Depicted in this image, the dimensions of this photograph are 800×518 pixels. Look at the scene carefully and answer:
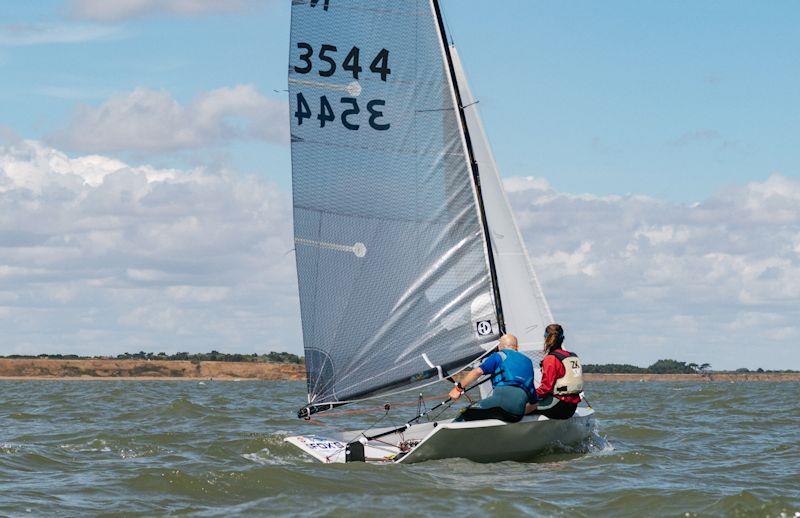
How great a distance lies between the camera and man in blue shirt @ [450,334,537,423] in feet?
50.7

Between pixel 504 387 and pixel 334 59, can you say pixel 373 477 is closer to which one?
pixel 504 387

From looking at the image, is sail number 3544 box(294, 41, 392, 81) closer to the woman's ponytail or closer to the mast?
the mast

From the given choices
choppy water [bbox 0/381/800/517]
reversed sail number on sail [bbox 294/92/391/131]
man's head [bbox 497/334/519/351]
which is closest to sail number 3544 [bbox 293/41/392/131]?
reversed sail number on sail [bbox 294/92/391/131]

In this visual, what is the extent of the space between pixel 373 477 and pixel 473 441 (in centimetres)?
170

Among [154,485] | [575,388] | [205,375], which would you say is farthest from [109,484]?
[205,375]

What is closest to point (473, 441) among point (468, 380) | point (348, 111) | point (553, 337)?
point (468, 380)

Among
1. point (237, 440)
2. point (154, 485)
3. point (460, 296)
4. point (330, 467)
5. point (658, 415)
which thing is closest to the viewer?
point (154, 485)

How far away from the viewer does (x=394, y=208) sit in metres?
17.3

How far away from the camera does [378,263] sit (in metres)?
17.4

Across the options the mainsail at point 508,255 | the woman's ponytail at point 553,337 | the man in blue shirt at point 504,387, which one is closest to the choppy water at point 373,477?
the man in blue shirt at point 504,387

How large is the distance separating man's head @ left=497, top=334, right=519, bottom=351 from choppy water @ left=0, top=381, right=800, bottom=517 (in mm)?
1579

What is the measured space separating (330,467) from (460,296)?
344cm

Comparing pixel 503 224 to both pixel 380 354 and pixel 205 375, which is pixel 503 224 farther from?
pixel 205 375

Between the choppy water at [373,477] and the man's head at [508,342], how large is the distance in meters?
1.58
